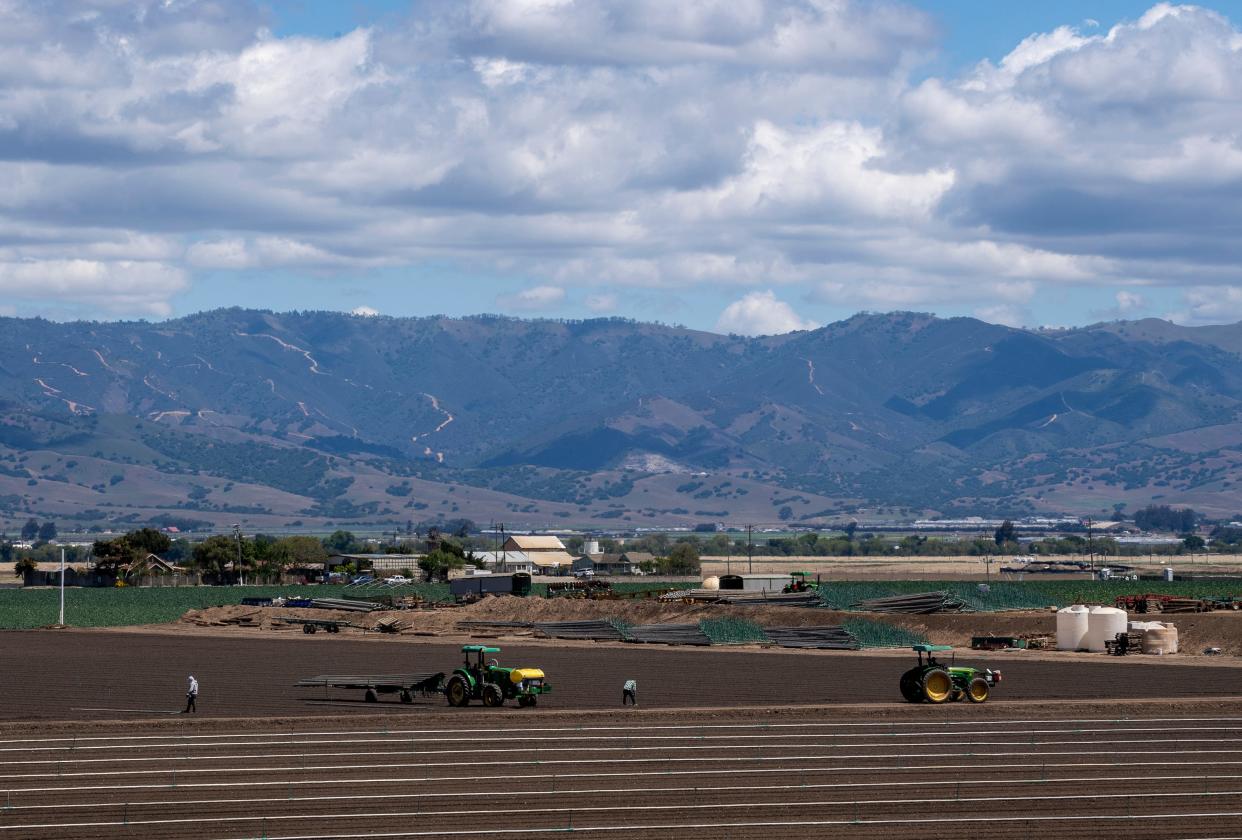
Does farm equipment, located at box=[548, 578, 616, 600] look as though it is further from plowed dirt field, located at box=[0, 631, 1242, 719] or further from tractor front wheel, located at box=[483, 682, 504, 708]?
tractor front wheel, located at box=[483, 682, 504, 708]

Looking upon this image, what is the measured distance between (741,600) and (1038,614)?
20.8m

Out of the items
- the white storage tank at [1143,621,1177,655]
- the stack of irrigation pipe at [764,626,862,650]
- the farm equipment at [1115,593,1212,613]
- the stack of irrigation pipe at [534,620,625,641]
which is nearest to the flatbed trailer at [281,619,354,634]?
the stack of irrigation pipe at [534,620,625,641]

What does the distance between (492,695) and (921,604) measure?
47699 mm

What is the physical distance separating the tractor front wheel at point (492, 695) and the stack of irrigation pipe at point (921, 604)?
45.2 metres

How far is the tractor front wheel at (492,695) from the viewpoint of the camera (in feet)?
183

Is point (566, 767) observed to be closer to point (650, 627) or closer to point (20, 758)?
point (20, 758)

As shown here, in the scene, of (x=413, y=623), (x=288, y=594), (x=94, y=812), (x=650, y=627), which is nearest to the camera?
(x=94, y=812)

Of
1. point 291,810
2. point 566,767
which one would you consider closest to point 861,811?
point 566,767

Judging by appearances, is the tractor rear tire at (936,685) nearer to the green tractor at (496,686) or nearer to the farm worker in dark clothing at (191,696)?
the green tractor at (496,686)

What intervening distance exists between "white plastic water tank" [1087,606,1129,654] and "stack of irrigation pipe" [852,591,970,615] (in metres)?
17.8

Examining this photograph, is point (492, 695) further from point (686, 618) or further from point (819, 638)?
point (686, 618)

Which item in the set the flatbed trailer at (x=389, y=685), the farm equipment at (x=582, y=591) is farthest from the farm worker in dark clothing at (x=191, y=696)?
the farm equipment at (x=582, y=591)

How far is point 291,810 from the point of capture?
123 ft

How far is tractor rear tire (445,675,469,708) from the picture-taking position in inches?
2221
